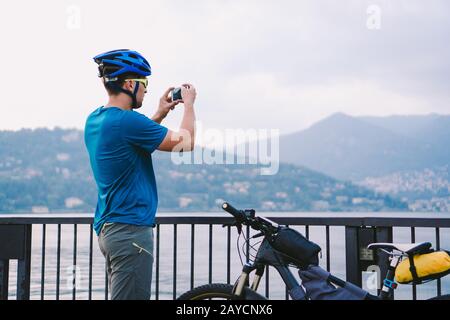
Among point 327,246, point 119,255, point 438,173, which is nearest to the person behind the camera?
point 119,255

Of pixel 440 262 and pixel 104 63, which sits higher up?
pixel 104 63

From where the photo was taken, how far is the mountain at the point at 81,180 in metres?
70.4

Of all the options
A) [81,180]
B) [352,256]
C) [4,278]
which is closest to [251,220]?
[352,256]

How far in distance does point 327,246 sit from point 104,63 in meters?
2.13

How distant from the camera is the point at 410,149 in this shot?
130000mm

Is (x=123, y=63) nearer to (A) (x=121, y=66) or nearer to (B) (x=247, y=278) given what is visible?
(A) (x=121, y=66)

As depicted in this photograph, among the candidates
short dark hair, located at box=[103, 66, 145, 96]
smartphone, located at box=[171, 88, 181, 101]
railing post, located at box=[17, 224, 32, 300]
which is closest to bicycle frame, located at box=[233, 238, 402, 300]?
smartphone, located at box=[171, 88, 181, 101]

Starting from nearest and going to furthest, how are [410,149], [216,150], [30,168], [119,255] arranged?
1. [119,255]
2. [216,150]
3. [30,168]
4. [410,149]

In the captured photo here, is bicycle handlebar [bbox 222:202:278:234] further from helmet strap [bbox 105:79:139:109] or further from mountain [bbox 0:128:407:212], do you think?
mountain [bbox 0:128:407:212]

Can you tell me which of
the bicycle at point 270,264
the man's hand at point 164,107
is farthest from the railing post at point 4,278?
the bicycle at point 270,264

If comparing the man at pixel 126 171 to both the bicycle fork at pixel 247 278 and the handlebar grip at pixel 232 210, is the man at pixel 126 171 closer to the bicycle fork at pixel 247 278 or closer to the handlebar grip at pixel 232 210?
the handlebar grip at pixel 232 210
